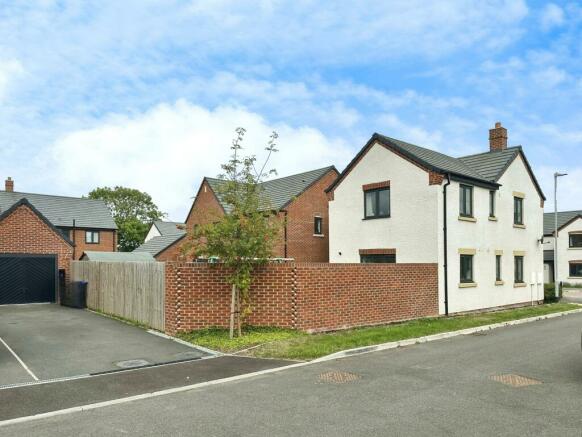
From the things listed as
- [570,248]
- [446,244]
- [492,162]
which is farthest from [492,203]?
[570,248]

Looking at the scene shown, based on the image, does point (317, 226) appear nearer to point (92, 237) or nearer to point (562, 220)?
point (92, 237)

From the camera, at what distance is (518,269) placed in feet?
77.6

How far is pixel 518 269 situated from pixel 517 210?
2.91m

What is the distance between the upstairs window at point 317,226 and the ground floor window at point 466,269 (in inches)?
518

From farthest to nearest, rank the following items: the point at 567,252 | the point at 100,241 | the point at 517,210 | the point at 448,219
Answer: the point at 567,252
the point at 100,241
the point at 517,210
the point at 448,219

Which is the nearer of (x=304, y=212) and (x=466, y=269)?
(x=466, y=269)

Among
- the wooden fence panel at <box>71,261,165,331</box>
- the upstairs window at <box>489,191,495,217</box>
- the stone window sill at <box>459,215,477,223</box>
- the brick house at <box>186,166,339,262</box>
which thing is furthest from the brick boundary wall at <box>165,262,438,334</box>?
the brick house at <box>186,166,339,262</box>

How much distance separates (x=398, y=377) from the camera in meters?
8.90

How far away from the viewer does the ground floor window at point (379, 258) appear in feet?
66.9

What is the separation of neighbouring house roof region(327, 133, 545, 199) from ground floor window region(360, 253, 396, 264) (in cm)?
380

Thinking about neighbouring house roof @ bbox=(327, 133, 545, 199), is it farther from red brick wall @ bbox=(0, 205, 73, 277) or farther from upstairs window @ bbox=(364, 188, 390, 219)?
red brick wall @ bbox=(0, 205, 73, 277)

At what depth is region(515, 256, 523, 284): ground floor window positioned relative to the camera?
23430 mm

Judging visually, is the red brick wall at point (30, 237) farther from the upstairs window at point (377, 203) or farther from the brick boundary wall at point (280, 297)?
the upstairs window at point (377, 203)

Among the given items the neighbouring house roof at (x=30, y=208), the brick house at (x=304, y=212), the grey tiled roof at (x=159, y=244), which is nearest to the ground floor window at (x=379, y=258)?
the brick house at (x=304, y=212)
